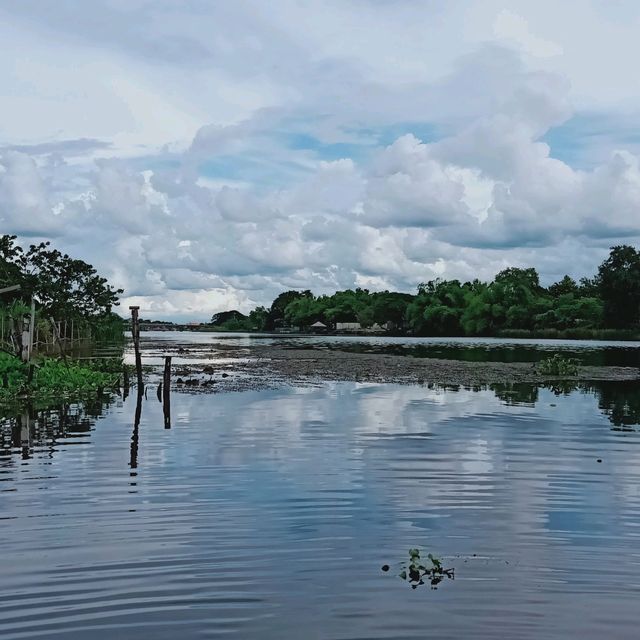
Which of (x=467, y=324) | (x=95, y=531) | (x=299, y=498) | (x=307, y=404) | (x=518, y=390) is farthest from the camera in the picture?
(x=467, y=324)

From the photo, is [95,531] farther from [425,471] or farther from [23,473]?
[425,471]

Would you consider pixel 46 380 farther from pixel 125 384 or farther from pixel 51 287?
pixel 51 287

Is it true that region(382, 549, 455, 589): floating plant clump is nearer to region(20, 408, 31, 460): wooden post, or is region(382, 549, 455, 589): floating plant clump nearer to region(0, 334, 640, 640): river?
region(0, 334, 640, 640): river

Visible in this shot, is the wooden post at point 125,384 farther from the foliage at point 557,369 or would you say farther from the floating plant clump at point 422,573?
the foliage at point 557,369

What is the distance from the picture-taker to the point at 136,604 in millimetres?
7699

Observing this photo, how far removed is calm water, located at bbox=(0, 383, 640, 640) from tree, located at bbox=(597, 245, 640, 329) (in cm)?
9275

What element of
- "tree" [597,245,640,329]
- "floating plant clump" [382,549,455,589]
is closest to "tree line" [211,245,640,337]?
"tree" [597,245,640,329]

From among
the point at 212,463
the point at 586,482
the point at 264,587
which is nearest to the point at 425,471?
the point at 586,482

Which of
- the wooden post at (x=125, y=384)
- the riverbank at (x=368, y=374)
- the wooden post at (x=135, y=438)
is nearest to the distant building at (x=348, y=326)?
the riverbank at (x=368, y=374)

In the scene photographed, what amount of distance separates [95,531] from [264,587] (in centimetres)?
329

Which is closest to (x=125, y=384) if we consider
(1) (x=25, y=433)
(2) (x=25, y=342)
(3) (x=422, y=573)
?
(2) (x=25, y=342)

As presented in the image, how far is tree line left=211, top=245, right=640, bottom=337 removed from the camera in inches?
4311

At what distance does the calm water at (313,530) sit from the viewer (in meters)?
7.38

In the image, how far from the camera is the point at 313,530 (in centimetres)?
1031
